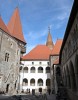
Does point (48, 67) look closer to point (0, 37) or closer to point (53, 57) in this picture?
point (53, 57)

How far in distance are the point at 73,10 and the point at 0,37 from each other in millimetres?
16715

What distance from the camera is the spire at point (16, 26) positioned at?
112ft

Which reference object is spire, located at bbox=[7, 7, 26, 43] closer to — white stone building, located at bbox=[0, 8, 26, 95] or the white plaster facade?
white stone building, located at bbox=[0, 8, 26, 95]

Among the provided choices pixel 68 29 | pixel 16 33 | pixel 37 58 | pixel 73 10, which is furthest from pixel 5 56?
pixel 73 10

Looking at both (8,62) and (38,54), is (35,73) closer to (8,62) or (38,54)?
(38,54)

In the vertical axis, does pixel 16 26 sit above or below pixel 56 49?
above

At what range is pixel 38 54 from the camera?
38.5m

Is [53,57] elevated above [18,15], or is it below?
below

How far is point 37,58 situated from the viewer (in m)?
36.7

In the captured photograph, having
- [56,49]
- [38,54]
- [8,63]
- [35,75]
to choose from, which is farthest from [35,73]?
[8,63]

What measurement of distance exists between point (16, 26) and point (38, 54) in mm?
9531

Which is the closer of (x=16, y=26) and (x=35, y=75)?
(x=35, y=75)

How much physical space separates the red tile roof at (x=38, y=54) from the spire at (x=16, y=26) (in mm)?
4907

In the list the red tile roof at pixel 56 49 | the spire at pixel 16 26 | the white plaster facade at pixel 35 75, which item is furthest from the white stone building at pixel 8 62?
the red tile roof at pixel 56 49
